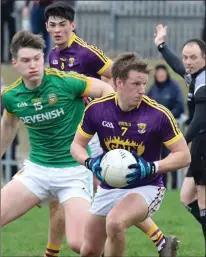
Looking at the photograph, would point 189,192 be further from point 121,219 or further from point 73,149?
point 121,219

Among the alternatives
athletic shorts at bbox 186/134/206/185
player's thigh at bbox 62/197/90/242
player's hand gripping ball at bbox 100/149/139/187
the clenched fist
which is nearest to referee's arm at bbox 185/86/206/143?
athletic shorts at bbox 186/134/206/185

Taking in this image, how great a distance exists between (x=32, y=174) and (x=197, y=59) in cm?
237

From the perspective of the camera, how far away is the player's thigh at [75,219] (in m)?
8.39

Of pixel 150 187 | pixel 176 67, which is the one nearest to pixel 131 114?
pixel 150 187

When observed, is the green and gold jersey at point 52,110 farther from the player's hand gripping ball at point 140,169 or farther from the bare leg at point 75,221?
the player's hand gripping ball at point 140,169

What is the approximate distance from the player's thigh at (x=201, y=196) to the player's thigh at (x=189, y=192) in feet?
0.74

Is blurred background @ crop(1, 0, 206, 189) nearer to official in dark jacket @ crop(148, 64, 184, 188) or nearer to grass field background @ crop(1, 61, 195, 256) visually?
official in dark jacket @ crop(148, 64, 184, 188)

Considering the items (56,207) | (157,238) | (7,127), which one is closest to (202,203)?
(157,238)

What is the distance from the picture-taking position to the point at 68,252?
10555 millimetres

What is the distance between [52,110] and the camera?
8.76 meters

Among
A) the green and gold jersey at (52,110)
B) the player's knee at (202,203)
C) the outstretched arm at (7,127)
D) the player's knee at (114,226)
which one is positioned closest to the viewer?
the player's knee at (114,226)

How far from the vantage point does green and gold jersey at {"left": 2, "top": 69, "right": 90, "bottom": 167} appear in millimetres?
8742

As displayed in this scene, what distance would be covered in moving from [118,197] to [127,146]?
1.48 ft

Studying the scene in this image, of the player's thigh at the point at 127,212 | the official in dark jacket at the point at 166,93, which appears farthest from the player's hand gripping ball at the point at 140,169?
the official in dark jacket at the point at 166,93
